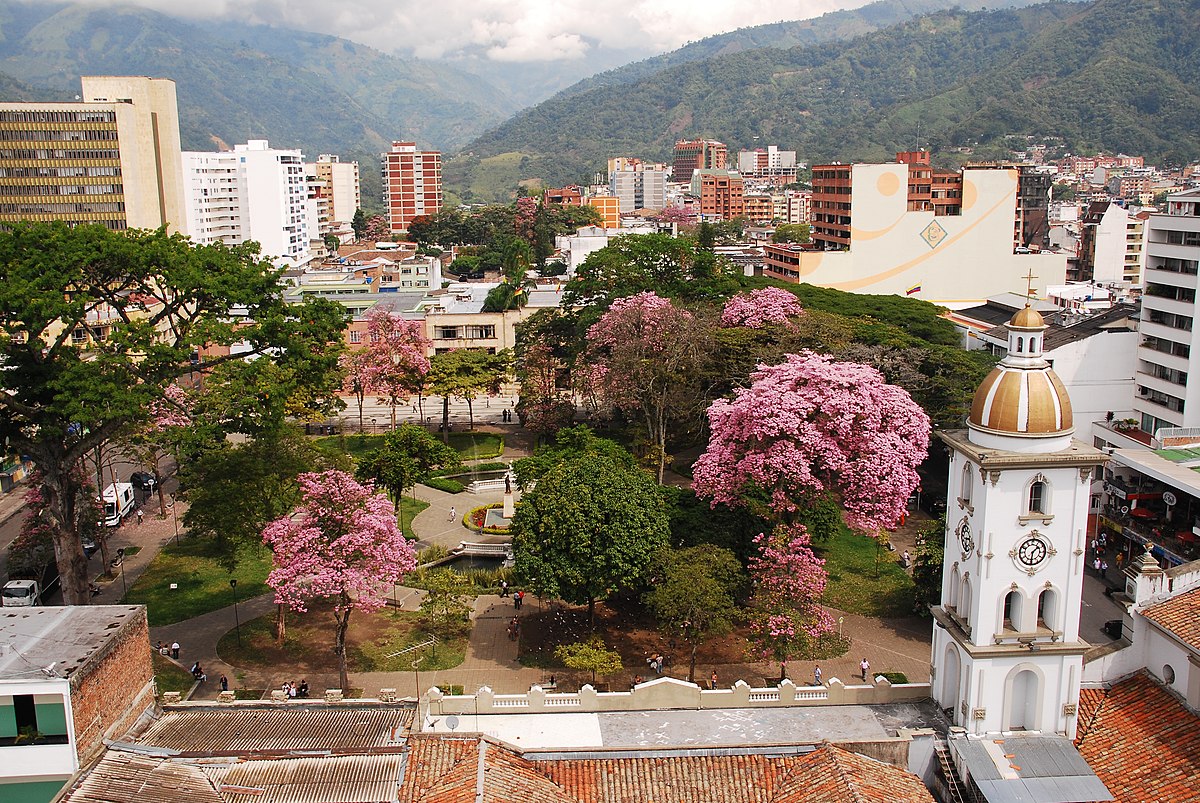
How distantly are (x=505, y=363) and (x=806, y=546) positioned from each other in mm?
27613

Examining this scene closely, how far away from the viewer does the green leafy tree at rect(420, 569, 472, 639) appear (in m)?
28.0

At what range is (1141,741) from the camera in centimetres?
1850

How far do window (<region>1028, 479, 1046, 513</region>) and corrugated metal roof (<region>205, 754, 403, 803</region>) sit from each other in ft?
38.6

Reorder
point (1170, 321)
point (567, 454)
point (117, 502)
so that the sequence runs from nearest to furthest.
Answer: point (567, 454) → point (1170, 321) → point (117, 502)

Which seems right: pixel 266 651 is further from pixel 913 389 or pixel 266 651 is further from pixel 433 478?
pixel 913 389

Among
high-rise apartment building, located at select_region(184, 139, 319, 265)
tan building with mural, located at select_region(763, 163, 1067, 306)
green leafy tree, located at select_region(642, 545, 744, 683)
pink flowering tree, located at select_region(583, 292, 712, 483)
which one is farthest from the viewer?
high-rise apartment building, located at select_region(184, 139, 319, 265)

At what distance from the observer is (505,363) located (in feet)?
171

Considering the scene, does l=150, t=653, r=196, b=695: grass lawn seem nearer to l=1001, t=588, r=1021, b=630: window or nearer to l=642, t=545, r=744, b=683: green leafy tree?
l=642, t=545, r=744, b=683: green leafy tree

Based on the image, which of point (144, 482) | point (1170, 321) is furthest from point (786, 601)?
point (144, 482)

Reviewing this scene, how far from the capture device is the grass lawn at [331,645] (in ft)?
93.4

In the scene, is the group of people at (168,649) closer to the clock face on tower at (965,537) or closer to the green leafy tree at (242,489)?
the green leafy tree at (242,489)

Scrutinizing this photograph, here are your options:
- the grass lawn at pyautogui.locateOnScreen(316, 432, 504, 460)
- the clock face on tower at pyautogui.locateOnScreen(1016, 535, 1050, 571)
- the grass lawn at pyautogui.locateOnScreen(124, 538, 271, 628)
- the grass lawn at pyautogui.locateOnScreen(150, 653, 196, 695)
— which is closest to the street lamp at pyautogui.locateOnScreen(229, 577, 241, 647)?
the grass lawn at pyautogui.locateOnScreen(124, 538, 271, 628)

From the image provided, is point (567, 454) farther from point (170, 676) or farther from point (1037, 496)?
point (1037, 496)

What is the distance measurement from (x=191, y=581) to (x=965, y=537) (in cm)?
2584
